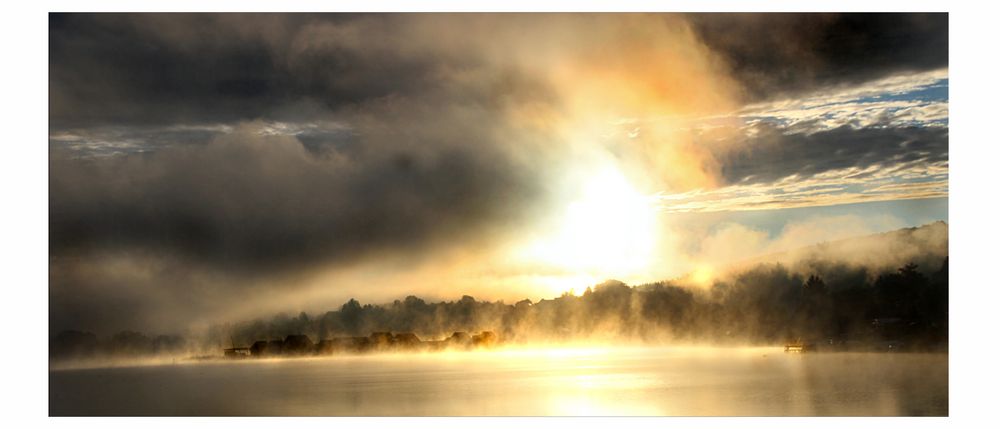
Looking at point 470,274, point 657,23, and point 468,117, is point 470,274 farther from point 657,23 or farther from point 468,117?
point 657,23

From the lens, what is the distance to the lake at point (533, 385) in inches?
434

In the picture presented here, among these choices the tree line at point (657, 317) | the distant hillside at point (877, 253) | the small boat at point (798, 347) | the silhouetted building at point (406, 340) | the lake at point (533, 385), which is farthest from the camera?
the silhouetted building at point (406, 340)

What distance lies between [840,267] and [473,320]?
3.45 m

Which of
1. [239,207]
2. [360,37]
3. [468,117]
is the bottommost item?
[239,207]

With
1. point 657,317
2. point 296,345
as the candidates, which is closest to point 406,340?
point 296,345

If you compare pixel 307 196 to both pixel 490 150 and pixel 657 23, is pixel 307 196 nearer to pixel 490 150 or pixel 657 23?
pixel 490 150

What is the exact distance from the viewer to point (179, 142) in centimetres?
1170

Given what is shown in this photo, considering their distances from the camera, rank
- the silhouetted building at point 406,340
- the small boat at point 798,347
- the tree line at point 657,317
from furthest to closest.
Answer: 1. the silhouetted building at point 406,340
2. the small boat at point 798,347
3. the tree line at point 657,317

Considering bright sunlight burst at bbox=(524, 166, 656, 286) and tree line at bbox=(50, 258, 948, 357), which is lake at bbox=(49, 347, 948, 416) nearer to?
tree line at bbox=(50, 258, 948, 357)

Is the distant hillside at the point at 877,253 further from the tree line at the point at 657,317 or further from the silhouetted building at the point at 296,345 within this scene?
the silhouetted building at the point at 296,345

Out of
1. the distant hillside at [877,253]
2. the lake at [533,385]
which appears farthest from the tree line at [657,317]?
the lake at [533,385]

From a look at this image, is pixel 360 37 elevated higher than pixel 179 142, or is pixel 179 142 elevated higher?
pixel 360 37

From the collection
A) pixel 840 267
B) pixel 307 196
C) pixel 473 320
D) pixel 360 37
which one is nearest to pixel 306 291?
pixel 307 196

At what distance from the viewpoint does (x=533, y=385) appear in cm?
1138
